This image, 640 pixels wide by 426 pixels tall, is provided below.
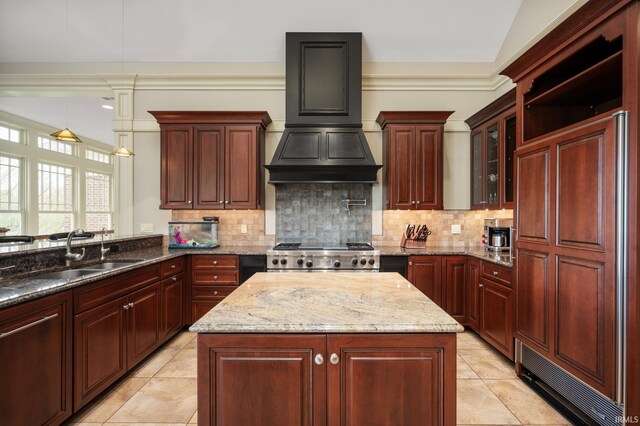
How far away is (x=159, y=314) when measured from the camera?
3.26 meters

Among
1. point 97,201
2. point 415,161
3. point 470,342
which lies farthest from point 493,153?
point 97,201

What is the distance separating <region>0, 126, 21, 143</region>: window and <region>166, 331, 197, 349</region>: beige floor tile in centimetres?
588

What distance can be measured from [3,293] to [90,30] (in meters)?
3.92

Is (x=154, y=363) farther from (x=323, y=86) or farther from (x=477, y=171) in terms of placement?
(x=477, y=171)

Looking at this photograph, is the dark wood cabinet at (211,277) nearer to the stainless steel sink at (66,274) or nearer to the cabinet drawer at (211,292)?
the cabinet drawer at (211,292)

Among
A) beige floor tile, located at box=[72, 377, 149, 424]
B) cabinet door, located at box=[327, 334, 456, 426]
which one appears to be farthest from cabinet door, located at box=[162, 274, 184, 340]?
cabinet door, located at box=[327, 334, 456, 426]

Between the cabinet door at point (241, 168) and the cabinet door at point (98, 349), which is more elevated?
the cabinet door at point (241, 168)

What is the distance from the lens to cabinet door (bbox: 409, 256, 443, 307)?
385cm

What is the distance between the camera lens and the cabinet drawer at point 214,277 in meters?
3.87

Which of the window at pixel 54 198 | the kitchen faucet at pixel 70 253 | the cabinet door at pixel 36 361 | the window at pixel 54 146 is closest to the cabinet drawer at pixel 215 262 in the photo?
the kitchen faucet at pixel 70 253

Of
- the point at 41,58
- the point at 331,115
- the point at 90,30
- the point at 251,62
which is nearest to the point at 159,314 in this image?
the point at 331,115

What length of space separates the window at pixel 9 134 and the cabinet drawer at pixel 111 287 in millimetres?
5859

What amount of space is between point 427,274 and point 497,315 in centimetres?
84

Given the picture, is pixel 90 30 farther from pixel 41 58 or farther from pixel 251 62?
pixel 251 62
